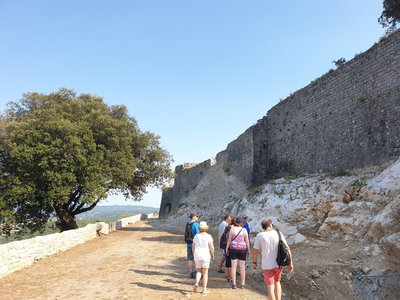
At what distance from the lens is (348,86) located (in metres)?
16.5

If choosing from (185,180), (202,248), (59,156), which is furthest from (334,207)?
(185,180)

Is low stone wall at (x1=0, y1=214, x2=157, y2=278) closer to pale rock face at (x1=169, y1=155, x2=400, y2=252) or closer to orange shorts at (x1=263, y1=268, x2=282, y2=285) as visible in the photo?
orange shorts at (x1=263, y1=268, x2=282, y2=285)

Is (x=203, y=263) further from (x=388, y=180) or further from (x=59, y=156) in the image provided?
(x=59, y=156)

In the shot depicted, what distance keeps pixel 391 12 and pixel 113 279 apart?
26.3 meters

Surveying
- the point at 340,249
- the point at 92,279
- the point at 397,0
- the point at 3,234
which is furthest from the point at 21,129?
the point at 397,0

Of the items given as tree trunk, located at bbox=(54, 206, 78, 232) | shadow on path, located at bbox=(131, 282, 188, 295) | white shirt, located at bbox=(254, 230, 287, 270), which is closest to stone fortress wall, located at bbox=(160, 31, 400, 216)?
white shirt, located at bbox=(254, 230, 287, 270)

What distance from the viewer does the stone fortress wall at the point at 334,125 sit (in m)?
→ 14.1

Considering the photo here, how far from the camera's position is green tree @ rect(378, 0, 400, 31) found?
947 inches

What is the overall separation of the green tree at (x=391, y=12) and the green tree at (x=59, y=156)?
803 inches

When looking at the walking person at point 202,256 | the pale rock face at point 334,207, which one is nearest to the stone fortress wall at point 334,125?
the pale rock face at point 334,207

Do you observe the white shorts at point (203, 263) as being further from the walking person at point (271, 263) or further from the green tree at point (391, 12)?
the green tree at point (391, 12)

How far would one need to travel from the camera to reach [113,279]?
893 centimetres

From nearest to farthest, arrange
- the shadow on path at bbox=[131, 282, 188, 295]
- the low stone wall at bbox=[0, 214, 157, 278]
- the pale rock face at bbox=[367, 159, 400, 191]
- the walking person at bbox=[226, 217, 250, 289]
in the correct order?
1. the shadow on path at bbox=[131, 282, 188, 295]
2. the walking person at bbox=[226, 217, 250, 289]
3. the low stone wall at bbox=[0, 214, 157, 278]
4. the pale rock face at bbox=[367, 159, 400, 191]

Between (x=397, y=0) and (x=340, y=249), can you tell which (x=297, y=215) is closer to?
(x=340, y=249)
